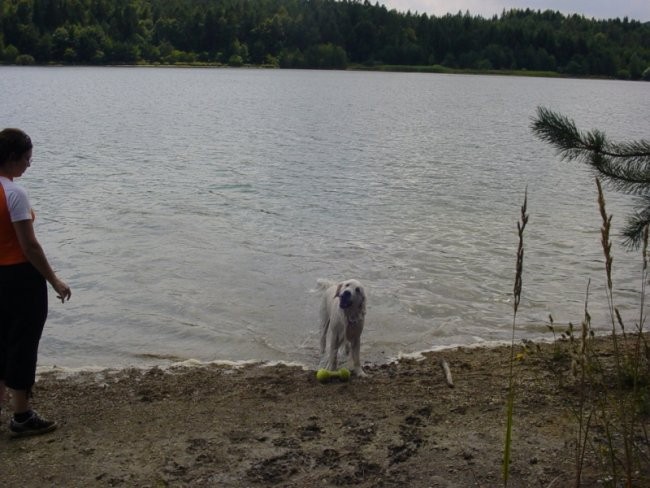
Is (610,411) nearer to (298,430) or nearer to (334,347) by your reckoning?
(298,430)

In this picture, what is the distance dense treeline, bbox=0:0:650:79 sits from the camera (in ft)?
479

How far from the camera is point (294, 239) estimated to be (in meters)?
15.8

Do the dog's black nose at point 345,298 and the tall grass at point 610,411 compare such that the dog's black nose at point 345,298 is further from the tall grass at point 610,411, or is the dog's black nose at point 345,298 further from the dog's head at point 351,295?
the tall grass at point 610,411

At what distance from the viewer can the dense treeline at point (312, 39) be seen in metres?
146

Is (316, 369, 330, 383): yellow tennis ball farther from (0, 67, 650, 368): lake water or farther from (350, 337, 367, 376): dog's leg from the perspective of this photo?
(0, 67, 650, 368): lake water

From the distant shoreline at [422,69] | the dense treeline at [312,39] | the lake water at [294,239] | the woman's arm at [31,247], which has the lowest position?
the lake water at [294,239]

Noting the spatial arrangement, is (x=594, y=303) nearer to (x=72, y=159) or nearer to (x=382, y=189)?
(x=382, y=189)

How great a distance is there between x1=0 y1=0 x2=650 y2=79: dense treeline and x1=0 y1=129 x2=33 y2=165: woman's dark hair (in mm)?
144461

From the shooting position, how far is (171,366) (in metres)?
8.48

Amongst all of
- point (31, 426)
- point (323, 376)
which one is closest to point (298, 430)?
point (323, 376)

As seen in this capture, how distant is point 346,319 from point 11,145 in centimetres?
383

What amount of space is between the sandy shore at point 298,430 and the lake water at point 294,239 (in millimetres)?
1410

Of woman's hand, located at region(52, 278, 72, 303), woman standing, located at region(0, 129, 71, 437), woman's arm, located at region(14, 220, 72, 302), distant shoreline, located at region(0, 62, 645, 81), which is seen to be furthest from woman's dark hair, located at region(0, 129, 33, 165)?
distant shoreline, located at region(0, 62, 645, 81)

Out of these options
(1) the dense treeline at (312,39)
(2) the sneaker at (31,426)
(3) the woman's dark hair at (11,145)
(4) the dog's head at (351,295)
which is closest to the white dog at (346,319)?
(4) the dog's head at (351,295)
